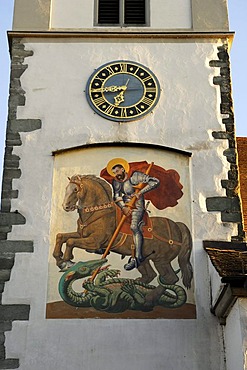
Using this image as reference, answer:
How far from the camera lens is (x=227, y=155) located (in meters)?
10.3

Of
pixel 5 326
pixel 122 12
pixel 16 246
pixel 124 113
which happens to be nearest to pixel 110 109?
pixel 124 113

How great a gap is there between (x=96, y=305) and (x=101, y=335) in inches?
15.0

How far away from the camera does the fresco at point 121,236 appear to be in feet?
30.2

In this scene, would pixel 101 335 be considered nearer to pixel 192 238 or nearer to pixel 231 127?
pixel 192 238

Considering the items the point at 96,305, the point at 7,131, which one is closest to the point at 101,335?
the point at 96,305

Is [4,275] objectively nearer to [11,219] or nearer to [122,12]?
[11,219]

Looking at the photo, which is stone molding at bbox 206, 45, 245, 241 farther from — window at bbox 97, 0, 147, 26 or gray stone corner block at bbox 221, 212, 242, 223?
window at bbox 97, 0, 147, 26

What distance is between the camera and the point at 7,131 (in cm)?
1045

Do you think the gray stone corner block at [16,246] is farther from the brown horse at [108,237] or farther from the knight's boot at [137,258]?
the knight's boot at [137,258]

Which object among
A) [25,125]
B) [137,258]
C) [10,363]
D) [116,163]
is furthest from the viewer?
[25,125]

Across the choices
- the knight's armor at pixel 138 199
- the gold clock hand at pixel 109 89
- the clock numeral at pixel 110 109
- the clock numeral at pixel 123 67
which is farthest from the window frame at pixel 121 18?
the knight's armor at pixel 138 199

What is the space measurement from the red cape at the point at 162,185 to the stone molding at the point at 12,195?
119 cm

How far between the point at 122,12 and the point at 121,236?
12.9 feet

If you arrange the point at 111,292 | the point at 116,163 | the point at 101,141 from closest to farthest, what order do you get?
the point at 111,292, the point at 116,163, the point at 101,141
